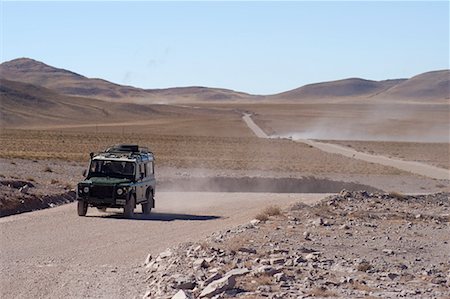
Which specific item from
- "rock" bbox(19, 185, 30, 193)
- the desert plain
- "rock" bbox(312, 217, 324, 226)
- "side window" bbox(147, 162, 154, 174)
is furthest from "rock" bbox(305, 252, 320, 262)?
"rock" bbox(19, 185, 30, 193)

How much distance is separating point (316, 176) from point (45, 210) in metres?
24.8

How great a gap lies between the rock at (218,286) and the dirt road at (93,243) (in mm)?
1310

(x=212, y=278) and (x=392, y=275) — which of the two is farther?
(x=392, y=275)

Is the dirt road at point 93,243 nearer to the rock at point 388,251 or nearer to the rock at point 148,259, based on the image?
the rock at point 148,259

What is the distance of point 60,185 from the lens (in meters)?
36.0

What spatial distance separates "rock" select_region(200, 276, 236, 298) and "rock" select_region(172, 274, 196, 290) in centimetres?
39

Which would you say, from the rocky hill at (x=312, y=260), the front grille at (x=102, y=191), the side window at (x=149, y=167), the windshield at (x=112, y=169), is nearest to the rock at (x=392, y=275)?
the rocky hill at (x=312, y=260)

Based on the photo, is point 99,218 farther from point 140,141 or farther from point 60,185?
point 140,141

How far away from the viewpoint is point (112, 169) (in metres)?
27.4

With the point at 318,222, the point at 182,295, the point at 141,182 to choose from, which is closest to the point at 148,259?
the point at 182,295

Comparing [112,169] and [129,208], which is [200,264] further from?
[112,169]

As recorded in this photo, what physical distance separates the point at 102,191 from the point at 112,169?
1293 mm

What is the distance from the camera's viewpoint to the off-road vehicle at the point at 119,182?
86.0 feet

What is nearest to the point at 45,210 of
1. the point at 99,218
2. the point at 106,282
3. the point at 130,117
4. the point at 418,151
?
the point at 99,218
